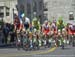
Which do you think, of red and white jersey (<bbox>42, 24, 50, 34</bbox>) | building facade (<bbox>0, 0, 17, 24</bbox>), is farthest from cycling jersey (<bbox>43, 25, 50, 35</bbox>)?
building facade (<bbox>0, 0, 17, 24</bbox>)

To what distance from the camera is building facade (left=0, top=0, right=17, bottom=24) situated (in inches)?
2323

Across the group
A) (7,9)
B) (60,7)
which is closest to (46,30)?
(7,9)

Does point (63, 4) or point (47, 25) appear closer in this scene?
point (47, 25)

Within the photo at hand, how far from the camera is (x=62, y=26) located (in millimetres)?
36906

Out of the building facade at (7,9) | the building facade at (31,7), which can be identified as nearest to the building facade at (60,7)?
the building facade at (31,7)

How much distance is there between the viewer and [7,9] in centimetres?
6034

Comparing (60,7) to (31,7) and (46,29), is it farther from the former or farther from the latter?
(46,29)

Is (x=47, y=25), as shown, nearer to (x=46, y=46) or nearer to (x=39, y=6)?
(x=46, y=46)

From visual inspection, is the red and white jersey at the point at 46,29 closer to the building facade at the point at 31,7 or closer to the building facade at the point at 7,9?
the building facade at the point at 7,9

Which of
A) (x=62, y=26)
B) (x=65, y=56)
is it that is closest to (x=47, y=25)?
(x=62, y=26)

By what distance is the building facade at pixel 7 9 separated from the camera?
194 feet

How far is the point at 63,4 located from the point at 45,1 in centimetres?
279

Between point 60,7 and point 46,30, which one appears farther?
point 60,7

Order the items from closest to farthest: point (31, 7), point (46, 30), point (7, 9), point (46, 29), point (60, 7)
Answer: point (46, 30), point (46, 29), point (7, 9), point (31, 7), point (60, 7)
